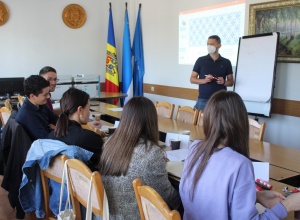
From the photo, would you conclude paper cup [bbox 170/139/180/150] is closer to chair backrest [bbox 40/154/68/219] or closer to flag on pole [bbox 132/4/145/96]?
chair backrest [bbox 40/154/68/219]

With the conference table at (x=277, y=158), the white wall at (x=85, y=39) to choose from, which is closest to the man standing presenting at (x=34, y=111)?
the conference table at (x=277, y=158)

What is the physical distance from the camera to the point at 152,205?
118cm

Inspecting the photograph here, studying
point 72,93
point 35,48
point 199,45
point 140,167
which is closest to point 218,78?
point 199,45

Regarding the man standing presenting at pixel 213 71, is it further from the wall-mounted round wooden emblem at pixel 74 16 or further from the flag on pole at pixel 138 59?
the wall-mounted round wooden emblem at pixel 74 16

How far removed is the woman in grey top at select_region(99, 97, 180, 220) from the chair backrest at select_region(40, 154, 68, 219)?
263 mm

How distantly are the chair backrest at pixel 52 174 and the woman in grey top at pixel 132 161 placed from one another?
26 centimetres

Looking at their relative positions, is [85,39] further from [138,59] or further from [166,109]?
[166,109]

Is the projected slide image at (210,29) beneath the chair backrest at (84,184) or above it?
above

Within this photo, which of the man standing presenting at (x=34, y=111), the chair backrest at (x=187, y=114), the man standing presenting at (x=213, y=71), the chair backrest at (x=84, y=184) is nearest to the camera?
the chair backrest at (x=84, y=184)

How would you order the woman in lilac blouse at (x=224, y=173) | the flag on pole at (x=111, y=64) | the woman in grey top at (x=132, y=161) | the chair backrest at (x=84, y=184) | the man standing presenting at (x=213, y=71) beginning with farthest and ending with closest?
1. the flag on pole at (x=111, y=64)
2. the man standing presenting at (x=213, y=71)
3. the woman in grey top at (x=132, y=161)
4. the chair backrest at (x=84, y=184)
5. the woman in lilac blouse at (x=224, y=173)

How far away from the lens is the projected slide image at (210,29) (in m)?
4.52

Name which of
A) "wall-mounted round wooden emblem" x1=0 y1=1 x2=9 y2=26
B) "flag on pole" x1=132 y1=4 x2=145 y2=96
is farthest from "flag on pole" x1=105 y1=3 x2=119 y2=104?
"wall-mounted round wooden emblem" x1=0 y1=1 x2=9 y2=26

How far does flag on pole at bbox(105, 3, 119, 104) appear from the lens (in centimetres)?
637

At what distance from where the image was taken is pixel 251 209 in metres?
1.17
